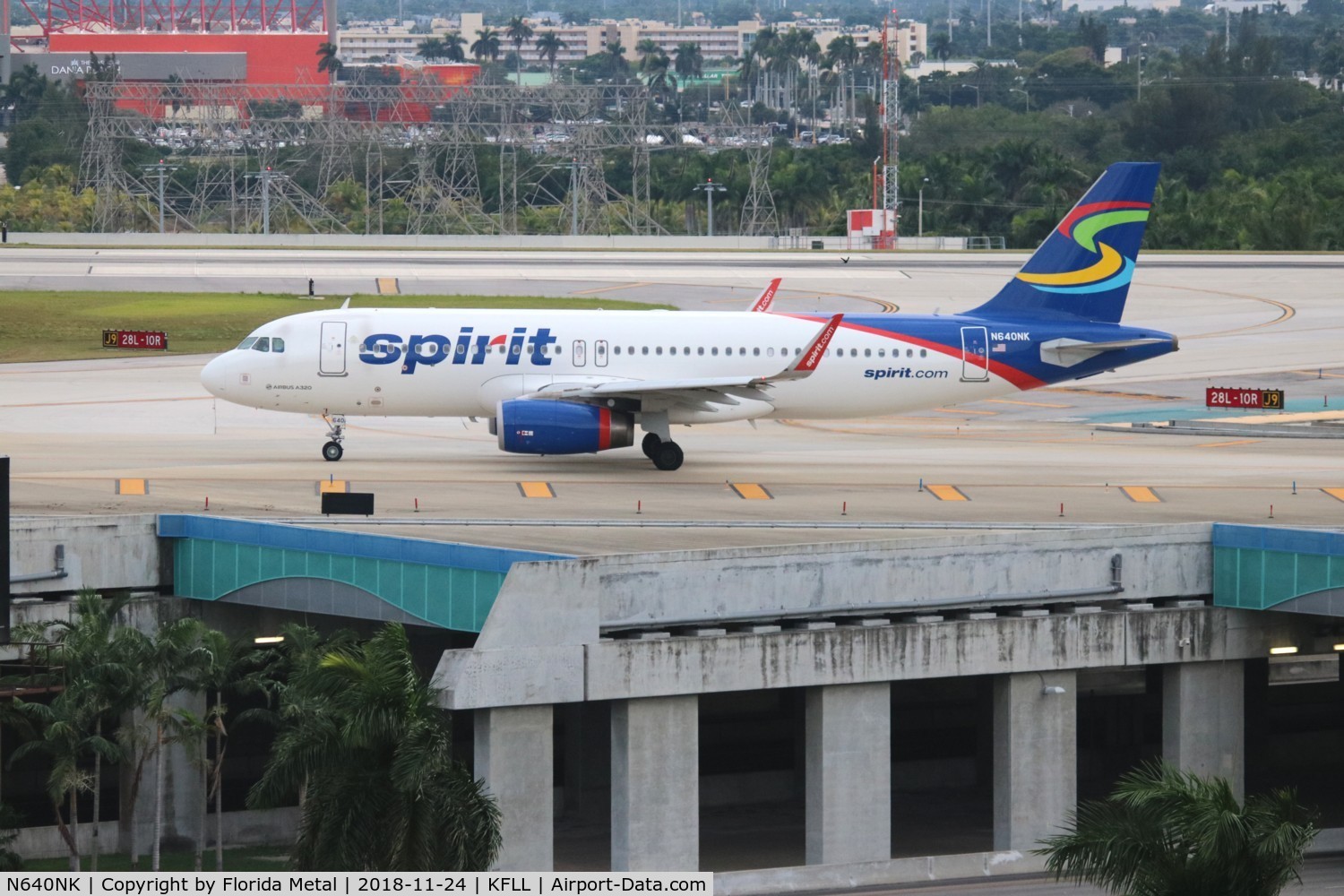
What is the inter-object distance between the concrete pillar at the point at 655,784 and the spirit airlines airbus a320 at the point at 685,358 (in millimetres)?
12839

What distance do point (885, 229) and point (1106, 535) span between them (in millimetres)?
116068

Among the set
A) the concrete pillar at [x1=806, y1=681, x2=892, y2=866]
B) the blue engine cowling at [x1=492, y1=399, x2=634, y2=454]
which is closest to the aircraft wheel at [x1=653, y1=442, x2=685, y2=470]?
the blue engine cowling at [x1=492, y1=399, x2=634, y2=454]

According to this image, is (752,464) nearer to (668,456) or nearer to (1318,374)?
(668,456)

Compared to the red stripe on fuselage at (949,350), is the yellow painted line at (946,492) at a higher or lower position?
lower

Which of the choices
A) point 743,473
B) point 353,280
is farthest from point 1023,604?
point 353,280

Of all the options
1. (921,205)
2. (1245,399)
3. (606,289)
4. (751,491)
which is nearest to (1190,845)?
(751,491)

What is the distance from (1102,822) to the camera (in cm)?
2539

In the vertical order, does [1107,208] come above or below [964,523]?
above

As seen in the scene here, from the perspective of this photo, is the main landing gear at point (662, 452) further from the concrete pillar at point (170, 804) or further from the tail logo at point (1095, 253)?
the concrete pillar at point (170, 804)

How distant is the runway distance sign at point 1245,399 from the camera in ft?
213

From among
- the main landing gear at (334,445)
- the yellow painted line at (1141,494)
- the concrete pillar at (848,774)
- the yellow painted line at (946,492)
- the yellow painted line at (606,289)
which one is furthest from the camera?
the yellow painted line at (606,289)

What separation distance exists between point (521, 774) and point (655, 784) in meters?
2.43

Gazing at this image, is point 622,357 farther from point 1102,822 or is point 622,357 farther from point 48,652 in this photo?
point 1102,822

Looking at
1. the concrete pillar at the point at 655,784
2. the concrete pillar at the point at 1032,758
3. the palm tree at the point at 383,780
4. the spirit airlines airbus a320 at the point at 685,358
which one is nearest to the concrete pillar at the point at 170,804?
the concrete pillar at the point at 655,784
